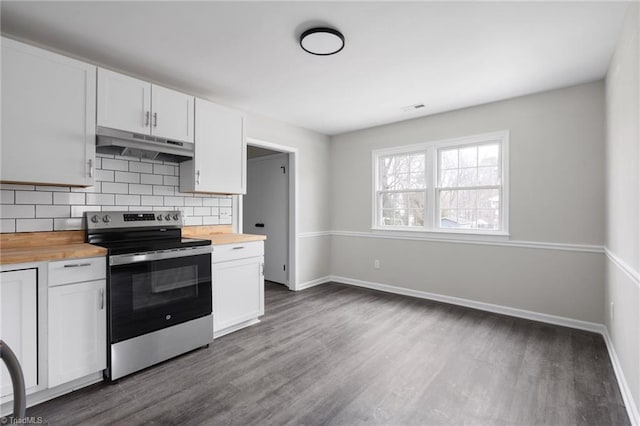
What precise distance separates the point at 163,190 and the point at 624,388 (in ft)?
13.0

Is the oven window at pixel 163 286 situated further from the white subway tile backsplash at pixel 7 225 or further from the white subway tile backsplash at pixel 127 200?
the white subway tile backsplash at pixel 7 225

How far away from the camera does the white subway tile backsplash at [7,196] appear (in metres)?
2.26

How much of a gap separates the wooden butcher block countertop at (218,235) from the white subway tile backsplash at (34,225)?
109cm

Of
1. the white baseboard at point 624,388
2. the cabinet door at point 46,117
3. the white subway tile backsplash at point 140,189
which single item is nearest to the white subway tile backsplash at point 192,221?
the white subway tile backsplash at point 140,189

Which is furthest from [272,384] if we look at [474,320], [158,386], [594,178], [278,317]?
[594,178]

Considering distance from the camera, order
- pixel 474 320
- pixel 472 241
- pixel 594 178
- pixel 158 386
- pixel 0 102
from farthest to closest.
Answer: pixel 472 241 → pixel 474 320 → pixel 594 178 → pixel 158 386 → pixel 0 102

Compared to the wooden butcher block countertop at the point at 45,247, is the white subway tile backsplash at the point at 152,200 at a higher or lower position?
higher

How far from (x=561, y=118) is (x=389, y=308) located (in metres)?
2.77

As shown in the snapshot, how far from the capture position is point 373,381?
2.25 m

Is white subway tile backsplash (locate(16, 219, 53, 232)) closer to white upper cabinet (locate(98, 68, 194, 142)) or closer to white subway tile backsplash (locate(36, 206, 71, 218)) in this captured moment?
white subway tile backsplash (locate(36, 206, 71, 218))

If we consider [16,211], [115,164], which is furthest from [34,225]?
[115,164]

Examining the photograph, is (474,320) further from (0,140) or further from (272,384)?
(0,140)

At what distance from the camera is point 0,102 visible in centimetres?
203

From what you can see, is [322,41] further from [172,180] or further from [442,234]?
[442,234]
